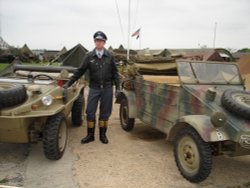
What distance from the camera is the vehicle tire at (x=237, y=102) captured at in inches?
180

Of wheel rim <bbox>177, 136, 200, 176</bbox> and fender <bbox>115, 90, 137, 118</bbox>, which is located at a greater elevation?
fender <bbox>115, 90, 137, 118</bbox>

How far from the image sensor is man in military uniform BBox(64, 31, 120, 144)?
6328 millimetres

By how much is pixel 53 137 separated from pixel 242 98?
8.48 ft

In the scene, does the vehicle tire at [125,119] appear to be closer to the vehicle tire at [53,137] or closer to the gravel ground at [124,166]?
the gravel ground at [124,166]

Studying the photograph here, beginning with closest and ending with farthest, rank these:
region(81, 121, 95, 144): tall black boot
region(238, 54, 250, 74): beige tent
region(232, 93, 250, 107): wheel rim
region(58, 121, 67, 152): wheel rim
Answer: region(232, 93, 250, 107): wheel rim → region(58, 121, 67, 152): wheel rim → region(81, 121, 95, 144): tall black boot → region(238, 54, 250, 74): beige tent

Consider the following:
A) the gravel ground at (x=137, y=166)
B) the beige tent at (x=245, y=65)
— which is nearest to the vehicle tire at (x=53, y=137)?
Answer: the gravel ground at (x=137, y=166)

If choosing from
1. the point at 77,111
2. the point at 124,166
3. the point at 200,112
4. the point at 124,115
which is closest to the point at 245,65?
the point at 124,115

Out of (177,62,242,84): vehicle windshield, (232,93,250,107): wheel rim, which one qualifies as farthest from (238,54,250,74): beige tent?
(232,93,250,107): wheel rim

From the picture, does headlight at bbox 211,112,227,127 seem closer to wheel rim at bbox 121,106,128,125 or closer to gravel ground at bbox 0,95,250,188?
gravel ground at bbox 0,95,250,188

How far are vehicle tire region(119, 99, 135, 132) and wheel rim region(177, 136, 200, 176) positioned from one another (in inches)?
Answer: 100

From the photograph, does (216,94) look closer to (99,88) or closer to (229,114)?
(229,114)

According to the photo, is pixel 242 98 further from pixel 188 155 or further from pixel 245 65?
pixel 245 65

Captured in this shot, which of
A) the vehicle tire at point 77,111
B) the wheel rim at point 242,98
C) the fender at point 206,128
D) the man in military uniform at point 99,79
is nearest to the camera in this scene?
the fender at point 206,128

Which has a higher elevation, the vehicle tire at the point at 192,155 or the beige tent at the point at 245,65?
the beige tent at the point at 245,65
